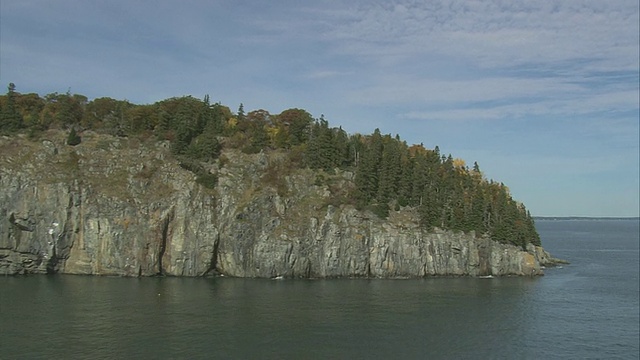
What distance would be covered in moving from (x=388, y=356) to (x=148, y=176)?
6010 centimetres

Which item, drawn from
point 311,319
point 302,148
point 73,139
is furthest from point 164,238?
point 311,319

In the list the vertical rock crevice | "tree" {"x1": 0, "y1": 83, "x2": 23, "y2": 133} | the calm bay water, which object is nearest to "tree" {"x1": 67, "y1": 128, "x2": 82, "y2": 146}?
"tree" {"x1": 0, "y1": 83, "x2": 23, "y2": 133}

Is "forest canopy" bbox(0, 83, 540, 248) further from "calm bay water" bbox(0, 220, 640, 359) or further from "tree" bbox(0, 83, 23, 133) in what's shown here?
"calm bay water" bbox(0, 220, 640, 359)

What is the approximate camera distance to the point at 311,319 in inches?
2179

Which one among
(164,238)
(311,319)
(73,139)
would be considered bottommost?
(311,319)

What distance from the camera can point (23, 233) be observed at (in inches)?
A: 3236

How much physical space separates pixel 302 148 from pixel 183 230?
31.2 m

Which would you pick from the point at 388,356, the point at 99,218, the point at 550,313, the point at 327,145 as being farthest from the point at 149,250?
the point at 550,313

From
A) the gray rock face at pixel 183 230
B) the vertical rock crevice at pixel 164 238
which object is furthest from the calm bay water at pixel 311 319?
the vertical rock crevice at pixel 164 238

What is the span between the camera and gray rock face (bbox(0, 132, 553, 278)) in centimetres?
8300

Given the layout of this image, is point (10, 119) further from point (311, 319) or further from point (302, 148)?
point (311, 319)

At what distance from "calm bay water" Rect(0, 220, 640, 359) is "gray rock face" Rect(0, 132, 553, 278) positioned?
463 cm

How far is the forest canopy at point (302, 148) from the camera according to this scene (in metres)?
93.6

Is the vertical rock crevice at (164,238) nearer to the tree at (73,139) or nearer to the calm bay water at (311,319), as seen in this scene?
the calm bay water at (311,319)
